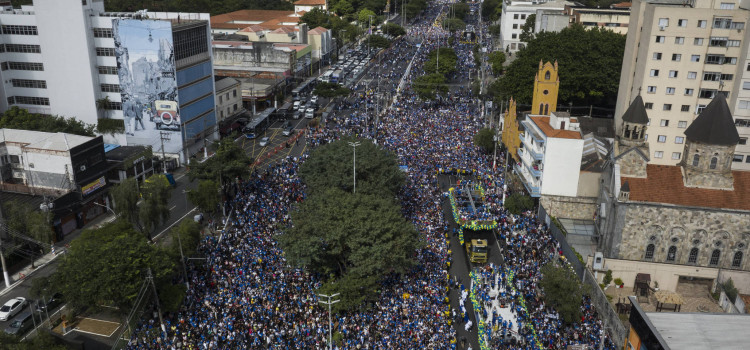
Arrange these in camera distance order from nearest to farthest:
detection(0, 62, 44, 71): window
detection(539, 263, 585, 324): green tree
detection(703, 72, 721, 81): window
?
1. detection(539, 263, 585, 324): green tree
2. detection(703, 72, 721, 81): window
3. detection(0, 62, 44, 71): window

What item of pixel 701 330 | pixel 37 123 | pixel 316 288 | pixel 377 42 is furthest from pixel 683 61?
pixel 377 42

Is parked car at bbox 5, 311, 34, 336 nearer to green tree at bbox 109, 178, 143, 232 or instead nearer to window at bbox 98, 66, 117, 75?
green tree at bbox 109, 178, 143, 232

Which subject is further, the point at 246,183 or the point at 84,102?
the point at 84,102

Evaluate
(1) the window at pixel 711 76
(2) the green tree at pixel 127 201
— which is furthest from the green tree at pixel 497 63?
(2) the green tree at pixel 127 201

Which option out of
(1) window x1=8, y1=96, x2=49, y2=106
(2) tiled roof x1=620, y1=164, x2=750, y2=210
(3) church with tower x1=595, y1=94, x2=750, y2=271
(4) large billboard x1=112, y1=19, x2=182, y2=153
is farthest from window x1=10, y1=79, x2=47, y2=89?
(2) tiled roof x1=620, y1=164, x2=750, y2=210

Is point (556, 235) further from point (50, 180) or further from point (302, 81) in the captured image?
point (302, 81)

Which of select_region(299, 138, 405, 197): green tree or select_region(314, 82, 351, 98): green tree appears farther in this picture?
select_region(314, 82, 351, 98): green tree

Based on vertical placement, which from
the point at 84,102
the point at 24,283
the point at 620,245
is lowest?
the point at 24,283

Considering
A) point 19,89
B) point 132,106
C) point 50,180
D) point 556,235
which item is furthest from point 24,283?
point 556,235

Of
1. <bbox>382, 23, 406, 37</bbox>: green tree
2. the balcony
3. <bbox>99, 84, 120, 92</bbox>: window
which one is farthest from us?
<bbox>382, 23, 406, 37</bbox>: green tree
